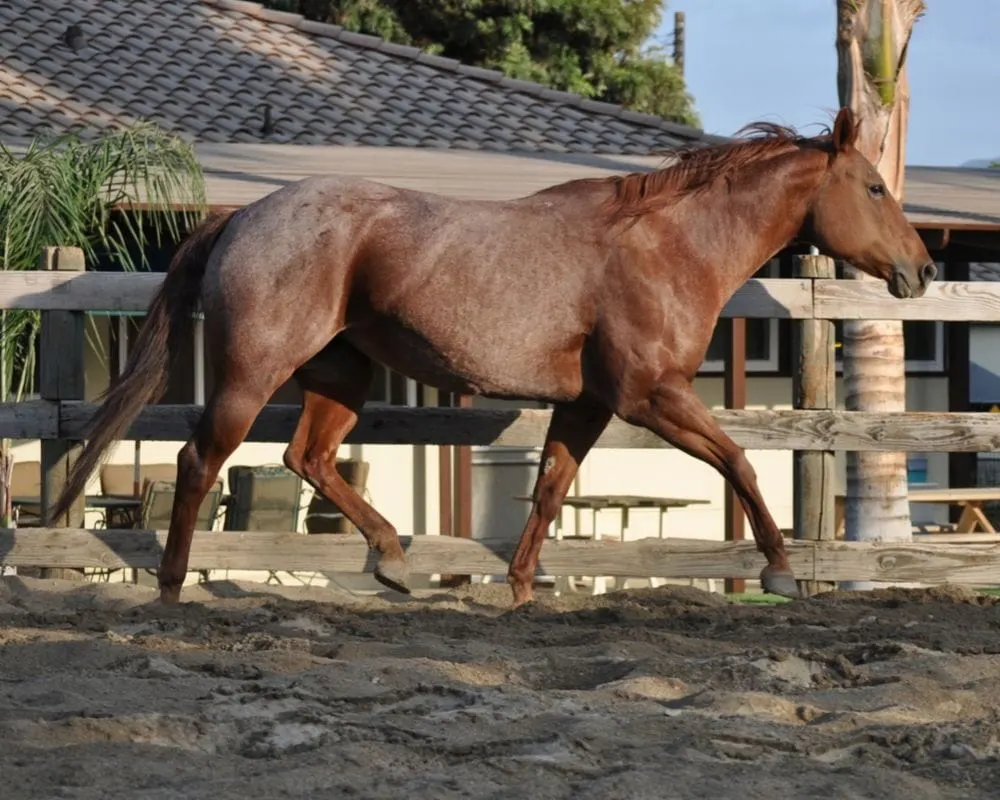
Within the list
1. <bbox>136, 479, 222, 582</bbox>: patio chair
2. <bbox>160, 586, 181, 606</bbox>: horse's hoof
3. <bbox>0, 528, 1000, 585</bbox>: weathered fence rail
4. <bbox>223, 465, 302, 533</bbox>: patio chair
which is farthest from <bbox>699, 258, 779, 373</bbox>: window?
<bbox>160, 586, 181, 606</bbox>: horse's hoof

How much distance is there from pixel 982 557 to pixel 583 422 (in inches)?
75.2

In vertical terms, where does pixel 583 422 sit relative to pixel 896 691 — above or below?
above

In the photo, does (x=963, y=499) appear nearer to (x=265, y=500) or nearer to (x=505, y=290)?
(x=265, y=500)

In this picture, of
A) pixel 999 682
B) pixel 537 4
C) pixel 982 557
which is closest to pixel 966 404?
pixel 982 557

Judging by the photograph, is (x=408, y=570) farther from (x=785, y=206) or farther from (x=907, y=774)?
(x=907, y=774)

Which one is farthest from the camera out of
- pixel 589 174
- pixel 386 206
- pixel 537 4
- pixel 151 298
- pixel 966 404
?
pixel 537 4

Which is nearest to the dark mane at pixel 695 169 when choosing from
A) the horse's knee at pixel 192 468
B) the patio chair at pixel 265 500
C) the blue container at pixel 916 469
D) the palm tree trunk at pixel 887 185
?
the palm tree trunk at pixel 887 185

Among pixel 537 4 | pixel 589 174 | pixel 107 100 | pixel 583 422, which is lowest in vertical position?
pixel 583 422

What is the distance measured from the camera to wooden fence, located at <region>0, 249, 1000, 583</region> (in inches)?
292

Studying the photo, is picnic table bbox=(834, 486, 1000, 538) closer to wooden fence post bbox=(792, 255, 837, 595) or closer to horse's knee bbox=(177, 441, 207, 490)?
wooden fence post bbox=(792, 255, 837, 595)

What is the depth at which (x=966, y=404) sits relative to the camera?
13797mm

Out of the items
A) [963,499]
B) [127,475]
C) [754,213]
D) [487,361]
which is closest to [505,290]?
[487,361]

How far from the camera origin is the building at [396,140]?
40.0ft

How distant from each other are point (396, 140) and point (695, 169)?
7406 mm
